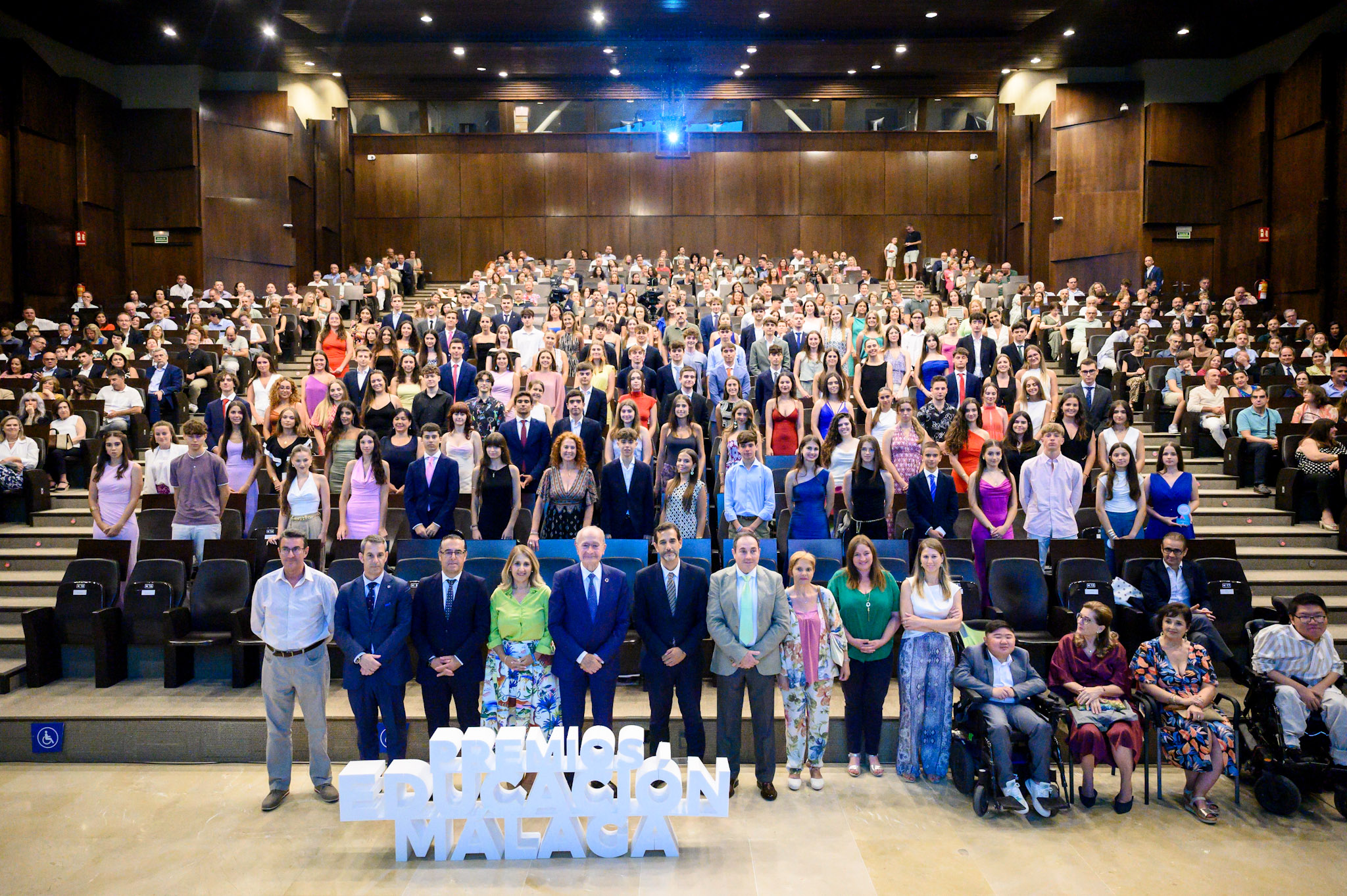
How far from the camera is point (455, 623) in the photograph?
4957mm

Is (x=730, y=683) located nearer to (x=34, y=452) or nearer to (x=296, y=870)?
(x=296, y=870)

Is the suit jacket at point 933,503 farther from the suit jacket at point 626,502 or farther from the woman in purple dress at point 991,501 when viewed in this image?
the suit jacket at point 626,502

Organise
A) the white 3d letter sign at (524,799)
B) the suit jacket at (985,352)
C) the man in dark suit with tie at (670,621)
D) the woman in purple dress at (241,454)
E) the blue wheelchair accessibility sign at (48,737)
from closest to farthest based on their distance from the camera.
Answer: the white 3d letter sign at (524,799), the man in dark suit with tie at (670,621), the blue wheelchair accessibility sign at (48,737), the woman in purple dress at (241,454), the suit jacket at (985,352)

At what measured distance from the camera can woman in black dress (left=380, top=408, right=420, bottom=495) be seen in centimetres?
678

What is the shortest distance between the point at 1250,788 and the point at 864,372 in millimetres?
4302

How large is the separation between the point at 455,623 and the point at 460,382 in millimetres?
3632

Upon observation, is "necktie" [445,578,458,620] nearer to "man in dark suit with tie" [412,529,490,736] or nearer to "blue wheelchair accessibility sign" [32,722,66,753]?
"man in dark suit with tie" [412,529,490,736]

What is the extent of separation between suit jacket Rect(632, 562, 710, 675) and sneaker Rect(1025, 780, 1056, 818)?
1.75m

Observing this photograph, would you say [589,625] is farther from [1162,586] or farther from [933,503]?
[1162,586]

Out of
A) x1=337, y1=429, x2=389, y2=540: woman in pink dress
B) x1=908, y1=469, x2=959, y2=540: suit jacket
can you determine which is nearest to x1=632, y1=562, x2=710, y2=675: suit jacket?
x1=908, y1=469, x2=959, y2=540: suit jacket

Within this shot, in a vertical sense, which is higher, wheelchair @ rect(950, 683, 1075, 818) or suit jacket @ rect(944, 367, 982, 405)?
suit jacket @ rect(944, 367, 982, 405)

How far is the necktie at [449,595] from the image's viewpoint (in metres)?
4.97

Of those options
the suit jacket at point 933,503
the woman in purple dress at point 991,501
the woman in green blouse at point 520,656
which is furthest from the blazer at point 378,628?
the woman in purple dress at point 991,501

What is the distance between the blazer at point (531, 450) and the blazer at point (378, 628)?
73.6 inches
